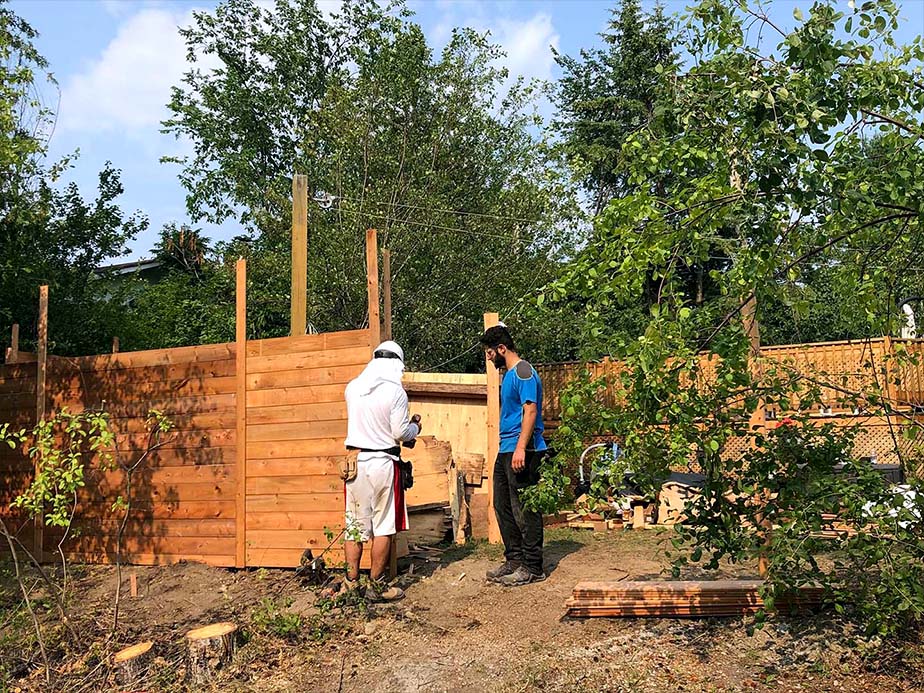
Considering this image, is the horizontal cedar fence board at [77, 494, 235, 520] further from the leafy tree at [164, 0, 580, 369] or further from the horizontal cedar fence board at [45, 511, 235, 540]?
the leafy tree at [164, 0, 580, 369]

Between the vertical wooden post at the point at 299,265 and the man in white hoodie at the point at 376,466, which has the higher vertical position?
the vertical wooden post at the point at 299,265

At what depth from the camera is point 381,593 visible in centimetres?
611

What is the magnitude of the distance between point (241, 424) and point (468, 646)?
3104mm

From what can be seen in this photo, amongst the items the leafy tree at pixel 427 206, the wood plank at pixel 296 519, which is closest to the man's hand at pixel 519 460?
the wood plank at pixel 296 519

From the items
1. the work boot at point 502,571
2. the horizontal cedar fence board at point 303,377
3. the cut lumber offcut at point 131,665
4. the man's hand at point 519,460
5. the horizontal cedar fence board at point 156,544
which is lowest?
the cut lumber offcut at point 131,665

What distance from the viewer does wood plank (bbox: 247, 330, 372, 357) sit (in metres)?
6.73

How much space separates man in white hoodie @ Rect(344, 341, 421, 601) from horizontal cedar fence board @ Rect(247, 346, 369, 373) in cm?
43

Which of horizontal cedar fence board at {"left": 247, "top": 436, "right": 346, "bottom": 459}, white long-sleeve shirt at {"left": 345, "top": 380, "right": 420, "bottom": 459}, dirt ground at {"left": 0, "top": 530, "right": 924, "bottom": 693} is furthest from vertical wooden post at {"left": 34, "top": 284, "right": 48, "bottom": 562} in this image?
white long-sleeve shirt at {"left": 345, "top": 380, "right": 420, "bottom": 459}

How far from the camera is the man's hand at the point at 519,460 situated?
6.17m

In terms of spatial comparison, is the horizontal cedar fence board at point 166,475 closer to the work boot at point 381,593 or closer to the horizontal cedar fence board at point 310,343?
the horizontal cedar fence board at point 310,343

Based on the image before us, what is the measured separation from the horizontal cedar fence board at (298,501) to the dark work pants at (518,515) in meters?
1.31

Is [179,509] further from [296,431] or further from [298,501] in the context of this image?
[296,431]

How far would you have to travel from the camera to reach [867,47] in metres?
3.76

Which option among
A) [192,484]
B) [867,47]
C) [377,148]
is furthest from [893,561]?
[377,148]
